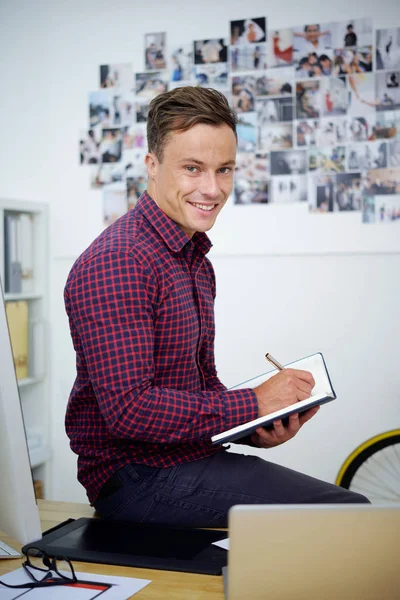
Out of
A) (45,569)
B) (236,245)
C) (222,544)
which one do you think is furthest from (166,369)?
(236,245)

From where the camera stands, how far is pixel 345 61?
9.43 feet

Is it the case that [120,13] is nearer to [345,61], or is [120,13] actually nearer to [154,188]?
[345,61]

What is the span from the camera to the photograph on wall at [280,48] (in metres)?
2.93

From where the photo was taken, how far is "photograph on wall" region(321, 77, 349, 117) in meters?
2.88

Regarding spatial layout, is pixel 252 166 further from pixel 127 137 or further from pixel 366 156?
pixel 127 137

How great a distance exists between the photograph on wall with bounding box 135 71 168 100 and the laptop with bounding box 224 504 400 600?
2642 millimetres

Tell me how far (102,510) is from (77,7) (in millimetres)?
2585

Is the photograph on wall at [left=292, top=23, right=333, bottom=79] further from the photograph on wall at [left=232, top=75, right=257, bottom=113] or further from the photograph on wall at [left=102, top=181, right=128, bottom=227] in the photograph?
the photograph on wall at [left=102, top=181, right=128, bottom=227]

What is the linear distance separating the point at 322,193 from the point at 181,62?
86 cm

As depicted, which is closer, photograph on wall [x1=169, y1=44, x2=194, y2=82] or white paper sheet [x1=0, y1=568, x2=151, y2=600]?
white paper sheet [x1=0, y1=568, x2=151, y2=600]

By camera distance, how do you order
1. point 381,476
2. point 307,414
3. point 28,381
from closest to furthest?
point 307,414, point 381,476, point 28,381

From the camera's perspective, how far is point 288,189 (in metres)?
2.96

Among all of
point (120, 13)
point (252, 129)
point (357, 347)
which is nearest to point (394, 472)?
point (357, 347)

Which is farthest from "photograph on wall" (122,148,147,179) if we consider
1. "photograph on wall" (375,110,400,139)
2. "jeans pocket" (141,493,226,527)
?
"jeans pocket" (141,493,226,527)
